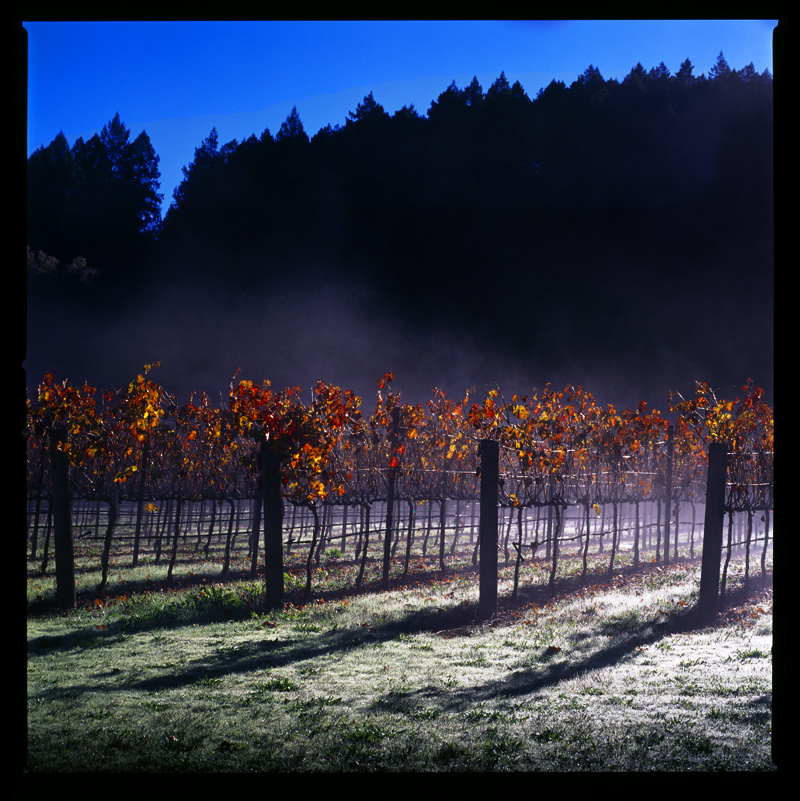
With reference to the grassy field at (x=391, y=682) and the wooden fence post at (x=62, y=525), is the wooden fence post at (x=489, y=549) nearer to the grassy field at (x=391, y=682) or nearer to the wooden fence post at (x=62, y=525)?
the grassy field at (x=391, y=682)

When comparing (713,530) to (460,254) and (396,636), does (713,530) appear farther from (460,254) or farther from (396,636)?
(460,254)

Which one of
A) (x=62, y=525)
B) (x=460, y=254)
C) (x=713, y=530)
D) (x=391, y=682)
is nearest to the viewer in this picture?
(x=391, y=682)

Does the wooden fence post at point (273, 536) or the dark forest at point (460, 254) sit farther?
the dark forest at point (460, 254)

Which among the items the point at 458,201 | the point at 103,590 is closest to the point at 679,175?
the point at 458,201

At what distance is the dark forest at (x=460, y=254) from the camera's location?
3406cm

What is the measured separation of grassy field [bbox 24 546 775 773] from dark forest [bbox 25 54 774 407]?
24726 mm

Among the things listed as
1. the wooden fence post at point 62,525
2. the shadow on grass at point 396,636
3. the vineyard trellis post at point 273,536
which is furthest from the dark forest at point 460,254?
the shadow on grass at point 396,636

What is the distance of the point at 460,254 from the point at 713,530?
123 feet

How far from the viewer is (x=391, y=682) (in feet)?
19.9

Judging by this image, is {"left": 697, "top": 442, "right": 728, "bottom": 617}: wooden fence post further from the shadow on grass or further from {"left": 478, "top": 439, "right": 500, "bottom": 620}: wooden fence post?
{"left": 478, "top": 439, "right": 500, "bottom": 620}: wooden fence post

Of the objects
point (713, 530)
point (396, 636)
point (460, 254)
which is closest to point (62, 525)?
point (396, 636)

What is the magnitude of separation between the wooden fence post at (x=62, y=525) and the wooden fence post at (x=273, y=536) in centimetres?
269

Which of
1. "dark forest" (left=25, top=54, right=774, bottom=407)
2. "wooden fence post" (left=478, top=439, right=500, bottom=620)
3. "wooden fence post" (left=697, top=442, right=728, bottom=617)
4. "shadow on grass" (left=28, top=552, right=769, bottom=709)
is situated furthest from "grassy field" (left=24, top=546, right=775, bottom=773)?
"dark forest" (left=25, top=54, right=774, bottom=407)
